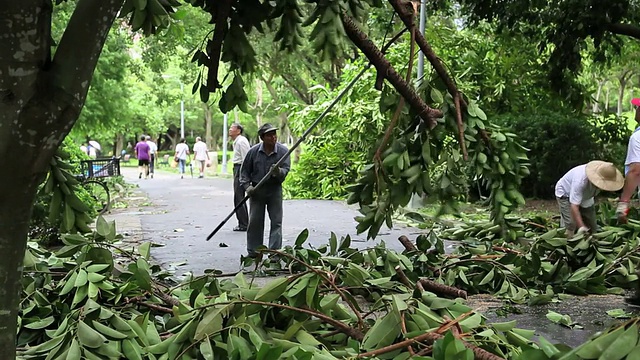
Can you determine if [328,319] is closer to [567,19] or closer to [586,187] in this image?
[586,187]

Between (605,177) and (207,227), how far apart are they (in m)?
7.28

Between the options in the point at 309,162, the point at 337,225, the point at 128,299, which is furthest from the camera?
the point at 309,162

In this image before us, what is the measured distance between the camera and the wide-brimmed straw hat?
24.5ft

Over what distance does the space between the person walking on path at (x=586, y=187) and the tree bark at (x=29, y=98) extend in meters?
6.13

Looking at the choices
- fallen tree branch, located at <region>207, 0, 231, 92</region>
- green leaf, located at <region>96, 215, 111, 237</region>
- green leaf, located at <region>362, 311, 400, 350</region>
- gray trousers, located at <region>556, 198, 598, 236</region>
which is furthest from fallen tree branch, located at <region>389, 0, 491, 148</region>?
gray trousers, located at <region>556, 198, 598, 236</region>

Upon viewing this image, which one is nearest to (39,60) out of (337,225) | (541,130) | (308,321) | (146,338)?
(146,338)

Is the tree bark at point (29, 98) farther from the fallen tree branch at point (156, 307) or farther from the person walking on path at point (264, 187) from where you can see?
the person walking on path at point (264, 187)

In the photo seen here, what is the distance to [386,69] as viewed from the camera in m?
4.44

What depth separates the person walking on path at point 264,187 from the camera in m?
8.62

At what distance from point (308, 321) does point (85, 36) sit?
1.93 meters

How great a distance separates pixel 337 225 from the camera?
1275 centimetres

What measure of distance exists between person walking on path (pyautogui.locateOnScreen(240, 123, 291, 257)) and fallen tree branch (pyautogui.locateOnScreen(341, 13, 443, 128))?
3.92 meters

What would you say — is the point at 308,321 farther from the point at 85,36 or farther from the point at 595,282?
the point at 595,282

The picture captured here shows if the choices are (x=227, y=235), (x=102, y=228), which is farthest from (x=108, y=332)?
(x=227, y=235)
